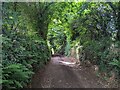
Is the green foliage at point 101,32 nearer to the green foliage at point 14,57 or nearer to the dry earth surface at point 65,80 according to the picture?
the dry earth surface at point 65,80

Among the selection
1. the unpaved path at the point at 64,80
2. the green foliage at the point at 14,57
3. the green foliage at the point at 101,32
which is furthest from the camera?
the green foliage at the point at 101,32

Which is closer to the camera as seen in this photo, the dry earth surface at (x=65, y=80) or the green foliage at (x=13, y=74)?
the green foliage at (x=13, y=74)

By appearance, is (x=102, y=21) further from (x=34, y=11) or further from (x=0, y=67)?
(x=0, y=67)

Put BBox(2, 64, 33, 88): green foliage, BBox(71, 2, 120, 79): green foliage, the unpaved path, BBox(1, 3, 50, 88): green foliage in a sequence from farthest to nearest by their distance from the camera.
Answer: BBox(71, 2, 120, 79): green foliage, the unpaved path, BBox(1, 3, 50, 88): green foliage, BBox(2, 64, 33, 88): green foliage

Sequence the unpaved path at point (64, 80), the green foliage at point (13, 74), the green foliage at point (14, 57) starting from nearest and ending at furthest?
the green foliage at point (13, 74)
the green foliage at point (14, 57)
the unpaved path at point (64, 80)

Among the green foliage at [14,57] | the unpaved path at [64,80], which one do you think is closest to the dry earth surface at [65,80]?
the unpaved path at [64,80]

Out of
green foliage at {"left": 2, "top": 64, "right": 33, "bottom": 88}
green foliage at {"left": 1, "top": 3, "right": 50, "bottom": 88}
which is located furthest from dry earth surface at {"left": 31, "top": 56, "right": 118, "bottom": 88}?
green foliage at {"left": 2, "top": 64, "right": 33, "bottom": 88}

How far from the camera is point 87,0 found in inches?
431

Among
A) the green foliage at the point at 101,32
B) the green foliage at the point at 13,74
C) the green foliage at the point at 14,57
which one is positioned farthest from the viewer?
the green foliage at the point at 101,32

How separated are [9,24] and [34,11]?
4999mm

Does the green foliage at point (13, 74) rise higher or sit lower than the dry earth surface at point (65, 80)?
higher

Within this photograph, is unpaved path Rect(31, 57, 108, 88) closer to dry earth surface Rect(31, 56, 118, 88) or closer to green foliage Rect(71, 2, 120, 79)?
dry earth surface Rect(31, 56, 118, 88)

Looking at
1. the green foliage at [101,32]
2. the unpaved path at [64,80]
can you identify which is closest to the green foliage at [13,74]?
the unpaved path at [64,80]

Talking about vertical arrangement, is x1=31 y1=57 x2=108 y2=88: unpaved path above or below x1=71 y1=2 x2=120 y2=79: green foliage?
below
